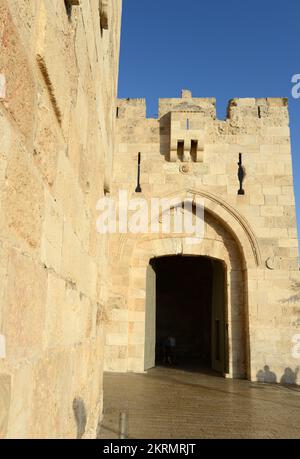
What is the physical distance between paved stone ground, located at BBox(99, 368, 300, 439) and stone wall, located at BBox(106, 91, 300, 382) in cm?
91

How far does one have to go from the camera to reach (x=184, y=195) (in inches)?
328

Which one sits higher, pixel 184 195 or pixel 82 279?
pixel 184 195

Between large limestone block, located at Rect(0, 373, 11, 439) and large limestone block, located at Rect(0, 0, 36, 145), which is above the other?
large limestone block, located at Rect(0, 0, 36, 145)

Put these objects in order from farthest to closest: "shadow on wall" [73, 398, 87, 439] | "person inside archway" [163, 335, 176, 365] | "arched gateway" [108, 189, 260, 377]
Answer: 1. "person inside archway" [163, 335, 176, 365]
2. "arched gateway" [108, 189, 260, 377]
3. "shadow on wall" [73, 398, 87, 439]

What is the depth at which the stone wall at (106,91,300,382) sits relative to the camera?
7605mm

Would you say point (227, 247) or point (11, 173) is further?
point (227, 247)

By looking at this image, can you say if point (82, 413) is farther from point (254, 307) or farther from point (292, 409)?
point (254, 307)

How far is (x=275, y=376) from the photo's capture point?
735cm

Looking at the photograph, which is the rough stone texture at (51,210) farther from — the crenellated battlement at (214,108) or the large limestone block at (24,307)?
the crenellated battlement at (214,108)

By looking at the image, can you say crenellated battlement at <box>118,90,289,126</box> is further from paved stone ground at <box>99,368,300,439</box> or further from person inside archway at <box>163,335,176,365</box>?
person inside archway at <box>163,335,176,365</box>

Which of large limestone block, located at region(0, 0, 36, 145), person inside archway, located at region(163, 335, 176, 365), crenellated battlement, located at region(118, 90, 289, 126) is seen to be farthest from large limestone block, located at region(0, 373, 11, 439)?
person inside archway, located at region(163, 335, 176, 365)

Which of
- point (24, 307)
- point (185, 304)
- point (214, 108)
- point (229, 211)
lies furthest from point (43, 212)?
point (185, 304)
